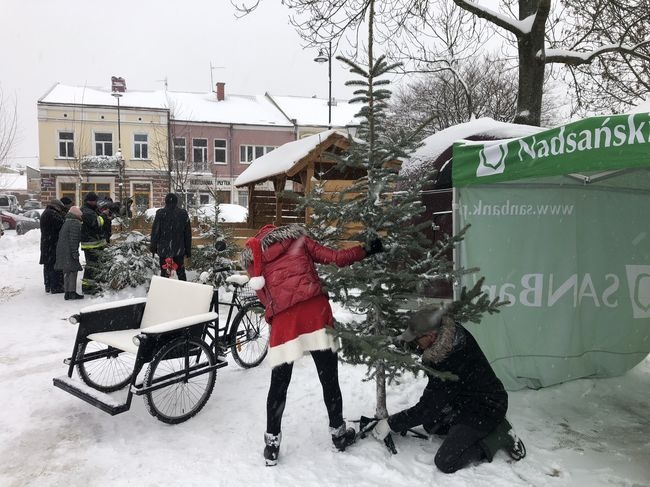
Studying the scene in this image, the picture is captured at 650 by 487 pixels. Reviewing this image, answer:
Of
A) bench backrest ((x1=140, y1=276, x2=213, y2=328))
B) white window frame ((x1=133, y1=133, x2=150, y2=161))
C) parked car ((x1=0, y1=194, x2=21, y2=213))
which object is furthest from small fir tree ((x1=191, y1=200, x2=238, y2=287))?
parked car ((x1=0, y1=194, x2=21, y2=213))

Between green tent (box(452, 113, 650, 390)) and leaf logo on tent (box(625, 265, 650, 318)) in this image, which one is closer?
green tent (box(452, 113, 650, 390))

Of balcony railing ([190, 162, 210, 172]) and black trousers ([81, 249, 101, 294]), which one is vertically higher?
balcony railing ([190, 162, 210, 172])

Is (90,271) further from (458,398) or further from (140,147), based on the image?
(140,147)

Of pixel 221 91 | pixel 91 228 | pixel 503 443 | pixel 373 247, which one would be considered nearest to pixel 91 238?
pixel 91 228

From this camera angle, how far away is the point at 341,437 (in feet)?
12.2

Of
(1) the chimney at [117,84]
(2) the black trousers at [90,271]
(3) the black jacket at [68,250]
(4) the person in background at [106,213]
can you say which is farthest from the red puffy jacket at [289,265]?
(1) the chimney at [117,84]

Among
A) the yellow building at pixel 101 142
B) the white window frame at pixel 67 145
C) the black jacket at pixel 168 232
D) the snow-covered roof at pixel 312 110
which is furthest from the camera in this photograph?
the snow-covered roof at pixel 312 110

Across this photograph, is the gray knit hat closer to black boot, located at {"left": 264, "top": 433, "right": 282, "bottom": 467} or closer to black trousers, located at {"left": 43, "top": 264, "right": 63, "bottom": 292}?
black boot, located at {"left": 264, "top": 433, "right": 282, "bottom": 467}

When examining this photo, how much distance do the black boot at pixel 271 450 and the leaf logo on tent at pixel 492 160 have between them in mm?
2652

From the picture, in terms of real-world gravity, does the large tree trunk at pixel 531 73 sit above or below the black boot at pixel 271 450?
above

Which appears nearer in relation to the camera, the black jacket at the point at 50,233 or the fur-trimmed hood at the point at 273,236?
the fur-trimmed hood at the point at 273,236

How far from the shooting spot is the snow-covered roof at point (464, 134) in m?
7.24

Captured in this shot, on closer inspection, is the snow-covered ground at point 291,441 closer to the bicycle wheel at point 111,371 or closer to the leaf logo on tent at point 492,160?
the bicycle wheel at point 111,371

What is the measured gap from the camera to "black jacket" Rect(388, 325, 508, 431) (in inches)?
139
